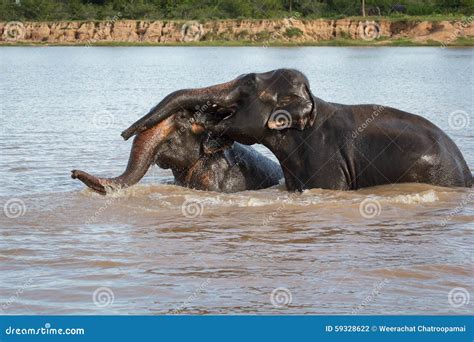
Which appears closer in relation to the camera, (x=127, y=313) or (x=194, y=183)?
(x=127, y=313)

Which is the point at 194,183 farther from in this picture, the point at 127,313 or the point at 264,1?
the point at 264,1

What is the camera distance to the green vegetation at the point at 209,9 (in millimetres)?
83625

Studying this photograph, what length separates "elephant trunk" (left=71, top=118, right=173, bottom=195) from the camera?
10.6 metres

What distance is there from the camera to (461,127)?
18.6 meters

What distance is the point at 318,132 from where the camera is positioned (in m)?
10.6

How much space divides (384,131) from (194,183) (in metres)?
1.93

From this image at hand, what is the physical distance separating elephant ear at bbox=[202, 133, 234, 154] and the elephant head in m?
0.27

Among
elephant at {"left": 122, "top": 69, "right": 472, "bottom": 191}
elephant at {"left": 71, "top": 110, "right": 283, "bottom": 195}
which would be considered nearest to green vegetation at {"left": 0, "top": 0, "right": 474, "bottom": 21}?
elephant at {"left": 71, "top": 110, "right": 283, "bottom": 195}

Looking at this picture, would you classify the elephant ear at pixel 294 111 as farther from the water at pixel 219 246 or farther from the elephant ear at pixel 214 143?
the water at pixel 219 246

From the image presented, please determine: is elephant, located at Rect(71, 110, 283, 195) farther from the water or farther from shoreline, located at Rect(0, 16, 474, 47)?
shoreline, located at Rect(0, 16, 474, 47)

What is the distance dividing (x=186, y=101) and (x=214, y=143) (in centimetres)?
59

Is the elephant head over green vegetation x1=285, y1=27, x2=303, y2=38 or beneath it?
over

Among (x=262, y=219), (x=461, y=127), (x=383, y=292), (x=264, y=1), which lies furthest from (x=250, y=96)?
(x=264, y=1)

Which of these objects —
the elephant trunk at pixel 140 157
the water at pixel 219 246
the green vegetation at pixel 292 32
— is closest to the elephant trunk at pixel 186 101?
the elephant trunk at pixel 140 157
